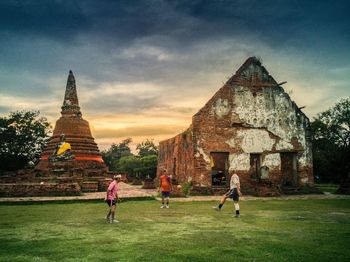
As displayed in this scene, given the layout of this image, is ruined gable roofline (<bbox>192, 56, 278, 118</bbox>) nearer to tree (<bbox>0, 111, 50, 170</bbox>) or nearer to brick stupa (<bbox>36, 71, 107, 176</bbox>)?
brick stupa (<bbox>36, 71, 107, 176</bbox>)

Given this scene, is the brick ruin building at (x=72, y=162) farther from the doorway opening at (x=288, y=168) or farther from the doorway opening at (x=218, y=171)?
the doorway opening at (x=288, y=168)

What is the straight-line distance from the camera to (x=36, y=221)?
866 centimetres

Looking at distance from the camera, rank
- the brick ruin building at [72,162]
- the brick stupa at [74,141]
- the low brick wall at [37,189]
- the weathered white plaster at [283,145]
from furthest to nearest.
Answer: the brick stupa at [74,141], the brick ruin building at [72,162], the weathered white plaster at [283,145], the low brick wall at [37,189]

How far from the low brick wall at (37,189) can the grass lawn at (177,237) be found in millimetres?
6173

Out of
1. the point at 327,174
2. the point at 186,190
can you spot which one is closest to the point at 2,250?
the point at 186,190

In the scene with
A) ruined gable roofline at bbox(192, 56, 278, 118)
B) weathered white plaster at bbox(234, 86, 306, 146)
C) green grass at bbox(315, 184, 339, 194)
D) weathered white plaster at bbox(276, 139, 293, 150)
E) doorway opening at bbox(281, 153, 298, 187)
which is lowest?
green grass at bbox(315, 184, 339, 194)

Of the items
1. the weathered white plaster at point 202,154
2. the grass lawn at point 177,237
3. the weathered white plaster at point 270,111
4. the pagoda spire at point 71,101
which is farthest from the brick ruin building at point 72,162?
the grass lawn at point 177,237

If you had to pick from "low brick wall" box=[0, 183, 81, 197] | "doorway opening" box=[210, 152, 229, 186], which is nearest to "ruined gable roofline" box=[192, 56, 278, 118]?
"doorway opening" box=[210, 152, 229, 186]

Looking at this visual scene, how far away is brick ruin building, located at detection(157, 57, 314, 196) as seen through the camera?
A: 1748 centimetres

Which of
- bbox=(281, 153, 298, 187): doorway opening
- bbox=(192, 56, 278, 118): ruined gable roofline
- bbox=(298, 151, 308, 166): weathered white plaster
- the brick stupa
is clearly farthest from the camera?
the brick stupa

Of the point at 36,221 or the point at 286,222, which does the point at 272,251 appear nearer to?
the point at 286,222

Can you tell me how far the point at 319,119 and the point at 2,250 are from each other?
4196cm

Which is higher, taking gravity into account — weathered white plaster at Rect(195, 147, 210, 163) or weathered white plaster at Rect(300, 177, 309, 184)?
weathered white plaster at Rect(195, 147, 210, 163)

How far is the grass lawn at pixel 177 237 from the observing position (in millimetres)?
5188
